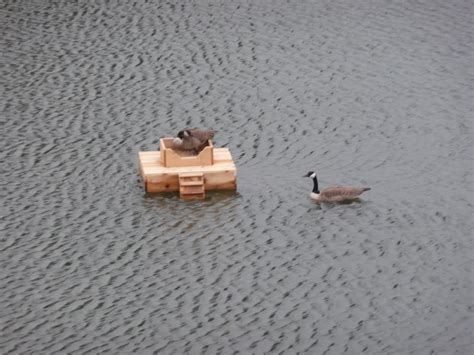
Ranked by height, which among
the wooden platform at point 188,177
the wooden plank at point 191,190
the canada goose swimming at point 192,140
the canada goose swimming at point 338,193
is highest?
the canada goose swimming at point 192,140

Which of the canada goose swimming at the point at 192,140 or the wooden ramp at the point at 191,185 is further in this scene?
the canada goose swimming at the point at 192,140

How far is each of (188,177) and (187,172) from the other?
16cm

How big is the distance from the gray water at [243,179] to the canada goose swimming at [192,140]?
1170mm

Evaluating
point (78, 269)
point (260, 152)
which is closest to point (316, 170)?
point (260, 152)

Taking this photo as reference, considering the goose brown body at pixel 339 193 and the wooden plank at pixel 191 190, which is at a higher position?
the wooden plank at pixel 191 190

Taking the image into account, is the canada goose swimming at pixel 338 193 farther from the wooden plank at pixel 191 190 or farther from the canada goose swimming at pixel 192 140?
the canada goose swimming at pixel 192 140

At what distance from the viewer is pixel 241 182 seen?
97.5ft

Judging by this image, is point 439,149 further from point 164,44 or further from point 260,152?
point 164,44

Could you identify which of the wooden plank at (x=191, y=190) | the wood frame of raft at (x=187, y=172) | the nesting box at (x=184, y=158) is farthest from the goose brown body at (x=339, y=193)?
the nesting box at (x=184, y=158)

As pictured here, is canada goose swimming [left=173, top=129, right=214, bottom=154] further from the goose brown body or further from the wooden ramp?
the goose brown body

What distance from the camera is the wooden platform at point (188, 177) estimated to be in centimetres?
2886

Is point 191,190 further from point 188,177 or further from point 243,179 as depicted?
point 243,179

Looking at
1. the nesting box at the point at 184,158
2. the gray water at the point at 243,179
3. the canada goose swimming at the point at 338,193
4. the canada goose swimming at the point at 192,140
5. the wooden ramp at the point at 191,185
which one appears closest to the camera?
the gray water at the point at 243,179

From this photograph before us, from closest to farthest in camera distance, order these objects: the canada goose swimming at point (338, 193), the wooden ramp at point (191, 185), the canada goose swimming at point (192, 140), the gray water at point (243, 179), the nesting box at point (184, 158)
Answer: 1. the gray water at point (243, 179)
2. the canada goose swimming at point (338, 193)
3. the wooden ramp at point (191, 185)
4. the nesting box at point (184, 158)
5. the canada goose swimming at point (192, 140)
